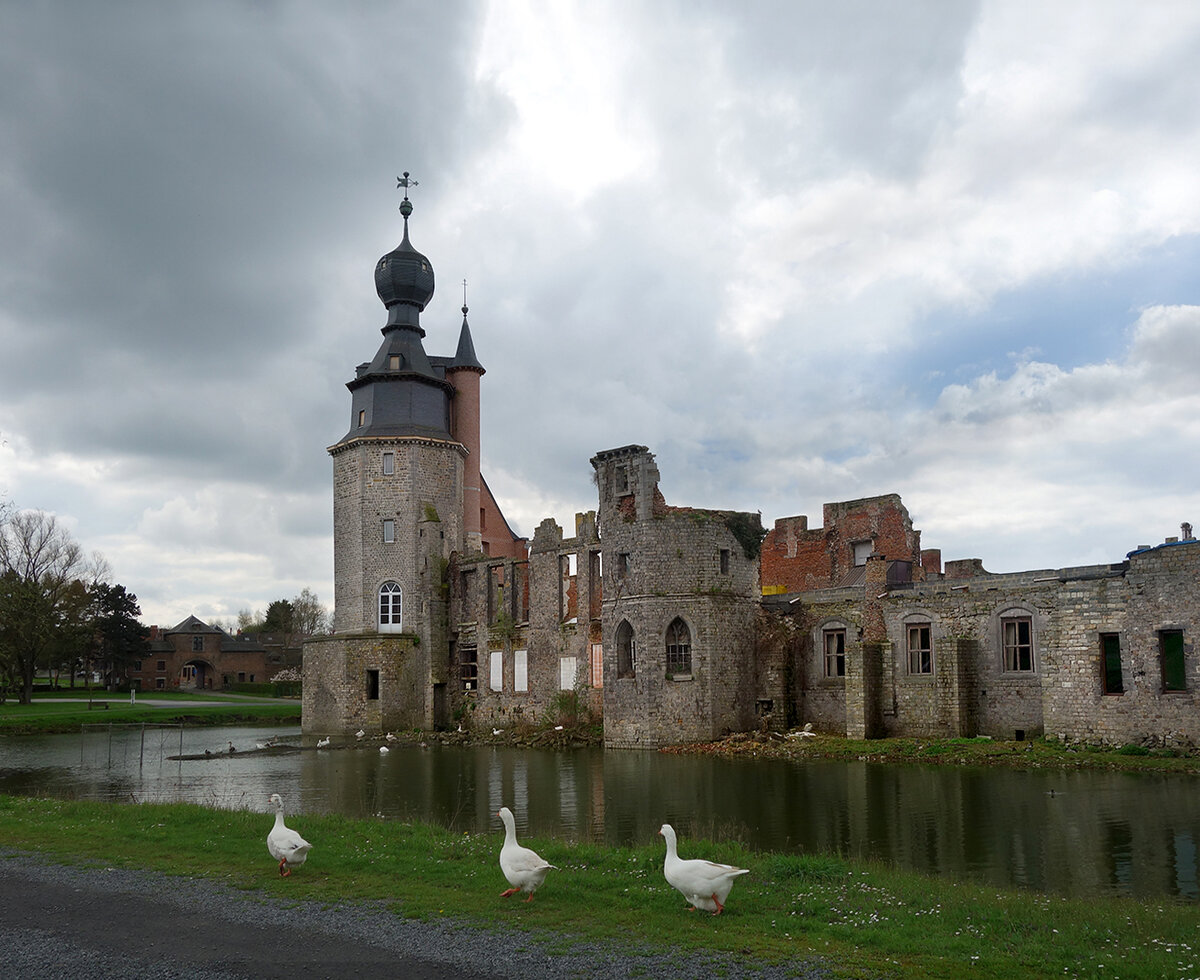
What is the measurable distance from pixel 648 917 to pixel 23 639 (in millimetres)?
62034

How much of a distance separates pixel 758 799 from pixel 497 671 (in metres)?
25.9

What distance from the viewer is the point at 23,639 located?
202ft

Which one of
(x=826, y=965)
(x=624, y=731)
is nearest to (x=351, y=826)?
(x=826, y=965)

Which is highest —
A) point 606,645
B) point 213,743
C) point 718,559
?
point 718,559

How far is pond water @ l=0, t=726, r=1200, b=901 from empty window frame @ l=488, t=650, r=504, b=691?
9833 millimetres

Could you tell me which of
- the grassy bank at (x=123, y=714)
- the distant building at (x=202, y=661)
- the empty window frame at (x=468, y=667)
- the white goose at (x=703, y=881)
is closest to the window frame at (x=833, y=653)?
the empty window frame at (x=468, y=667)

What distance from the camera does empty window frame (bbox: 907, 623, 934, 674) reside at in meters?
33.0

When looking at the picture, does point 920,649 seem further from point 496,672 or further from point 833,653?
point 496,672

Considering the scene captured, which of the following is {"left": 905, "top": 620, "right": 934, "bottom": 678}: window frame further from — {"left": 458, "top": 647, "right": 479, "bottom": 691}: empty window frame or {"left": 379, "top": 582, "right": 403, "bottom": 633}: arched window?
{"left": 379, "top": 582, "right": 403, "bottom": 633}: arched window

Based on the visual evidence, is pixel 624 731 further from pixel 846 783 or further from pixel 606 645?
pixel 846 783

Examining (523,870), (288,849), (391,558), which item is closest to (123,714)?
(391,558)

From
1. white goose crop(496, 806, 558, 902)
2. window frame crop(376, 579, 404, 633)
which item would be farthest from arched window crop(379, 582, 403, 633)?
white goose crop(496, 806, 558, 902)

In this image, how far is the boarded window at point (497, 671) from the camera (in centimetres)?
4531

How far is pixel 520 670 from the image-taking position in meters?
44.6
